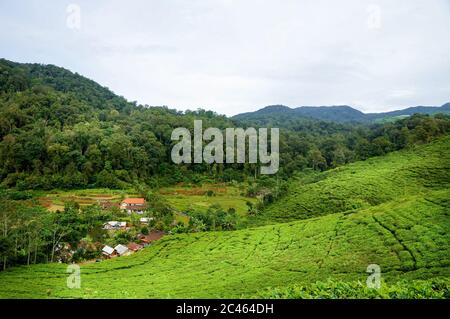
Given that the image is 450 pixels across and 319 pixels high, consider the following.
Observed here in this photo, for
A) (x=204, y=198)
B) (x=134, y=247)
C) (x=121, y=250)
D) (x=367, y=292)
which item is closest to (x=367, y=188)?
(x=204, y=198)

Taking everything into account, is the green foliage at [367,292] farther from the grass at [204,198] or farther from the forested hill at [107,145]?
the forested hill at [107,145]

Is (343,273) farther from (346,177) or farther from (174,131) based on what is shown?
(174,131)

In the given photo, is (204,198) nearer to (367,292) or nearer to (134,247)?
(134,247)

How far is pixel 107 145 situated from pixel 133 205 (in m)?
27.1

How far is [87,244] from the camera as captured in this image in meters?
38.9

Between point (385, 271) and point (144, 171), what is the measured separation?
63.0m

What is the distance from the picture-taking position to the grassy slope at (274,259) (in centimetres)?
2225

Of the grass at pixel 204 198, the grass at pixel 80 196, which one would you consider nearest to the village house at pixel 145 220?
the grass at pixel 204 198

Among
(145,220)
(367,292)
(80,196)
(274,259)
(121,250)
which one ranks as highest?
(367,292)

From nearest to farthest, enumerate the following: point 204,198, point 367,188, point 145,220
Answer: point 145,220, point 367,188, point 204,198

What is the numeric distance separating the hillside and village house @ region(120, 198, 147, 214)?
60.7 feet

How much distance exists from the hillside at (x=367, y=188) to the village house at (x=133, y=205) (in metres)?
18.5

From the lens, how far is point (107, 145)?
7644 centimetres
